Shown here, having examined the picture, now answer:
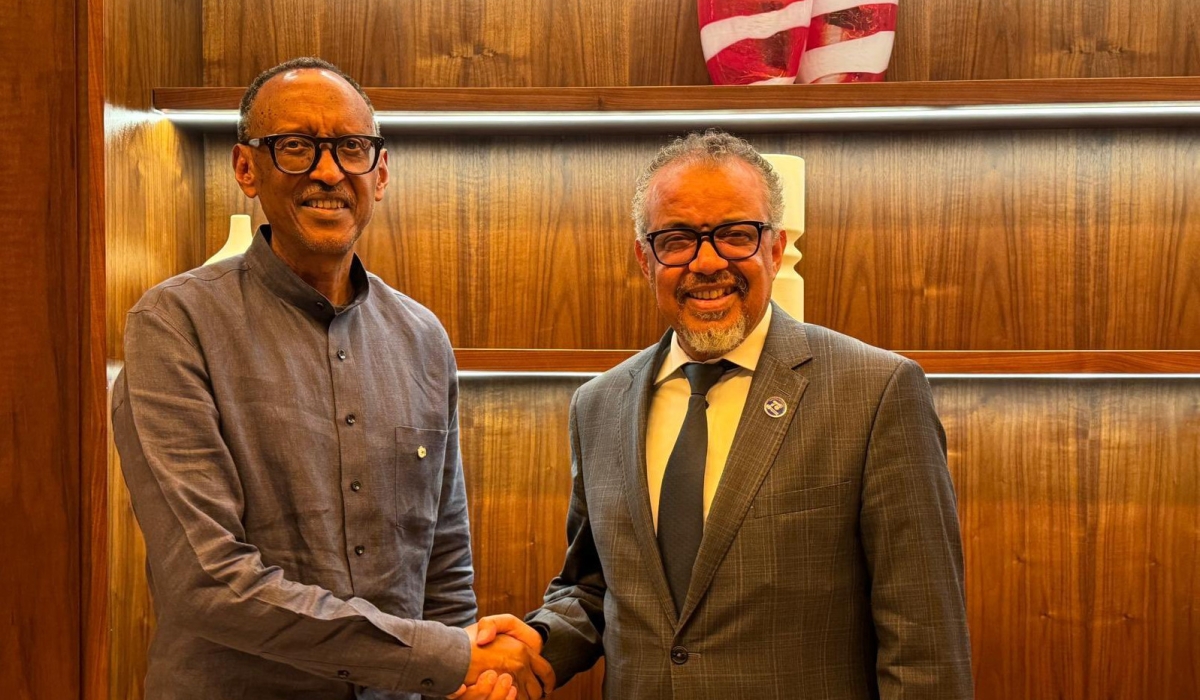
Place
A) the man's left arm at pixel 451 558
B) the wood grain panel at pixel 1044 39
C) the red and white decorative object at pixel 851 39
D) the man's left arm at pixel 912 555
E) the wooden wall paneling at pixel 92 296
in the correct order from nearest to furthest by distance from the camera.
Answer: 1. the man's left arm at pixel 912 555
2. the man's left arm at pixel 451 558
3. the wooden wall paneling at pixel 92 296
4. the red and white decorative object at pixel 851 39
5. the wood grain panel at pixel 1044 39

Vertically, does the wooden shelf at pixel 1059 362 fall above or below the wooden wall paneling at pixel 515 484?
above

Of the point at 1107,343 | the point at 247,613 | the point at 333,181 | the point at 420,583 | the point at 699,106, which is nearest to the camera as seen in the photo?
the point at 247,613

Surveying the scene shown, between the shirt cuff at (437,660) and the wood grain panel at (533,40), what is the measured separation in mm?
1364

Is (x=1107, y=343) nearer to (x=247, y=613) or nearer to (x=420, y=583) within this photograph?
(x=420, y=583)

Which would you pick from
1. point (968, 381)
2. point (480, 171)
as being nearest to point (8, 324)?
point (480, 171)

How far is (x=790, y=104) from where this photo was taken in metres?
2.25

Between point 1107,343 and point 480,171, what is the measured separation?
1467 millimetres

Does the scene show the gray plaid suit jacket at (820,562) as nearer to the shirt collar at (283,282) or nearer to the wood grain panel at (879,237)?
the shirt collar at (283,282)

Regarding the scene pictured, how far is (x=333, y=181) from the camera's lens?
1649 mm

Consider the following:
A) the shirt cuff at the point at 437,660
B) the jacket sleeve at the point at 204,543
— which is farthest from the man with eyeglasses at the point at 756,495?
the jacket sleeve at the point at 204,543

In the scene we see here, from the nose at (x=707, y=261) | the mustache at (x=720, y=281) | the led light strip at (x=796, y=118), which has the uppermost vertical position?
the led light strip at (x=796, y=118)

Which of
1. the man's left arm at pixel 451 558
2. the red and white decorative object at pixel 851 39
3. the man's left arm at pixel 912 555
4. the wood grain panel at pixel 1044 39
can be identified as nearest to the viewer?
the man's left arm at pixel 912 555

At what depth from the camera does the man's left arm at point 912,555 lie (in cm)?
148

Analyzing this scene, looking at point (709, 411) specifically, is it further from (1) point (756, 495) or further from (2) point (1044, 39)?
(2) point (1044, 39)
